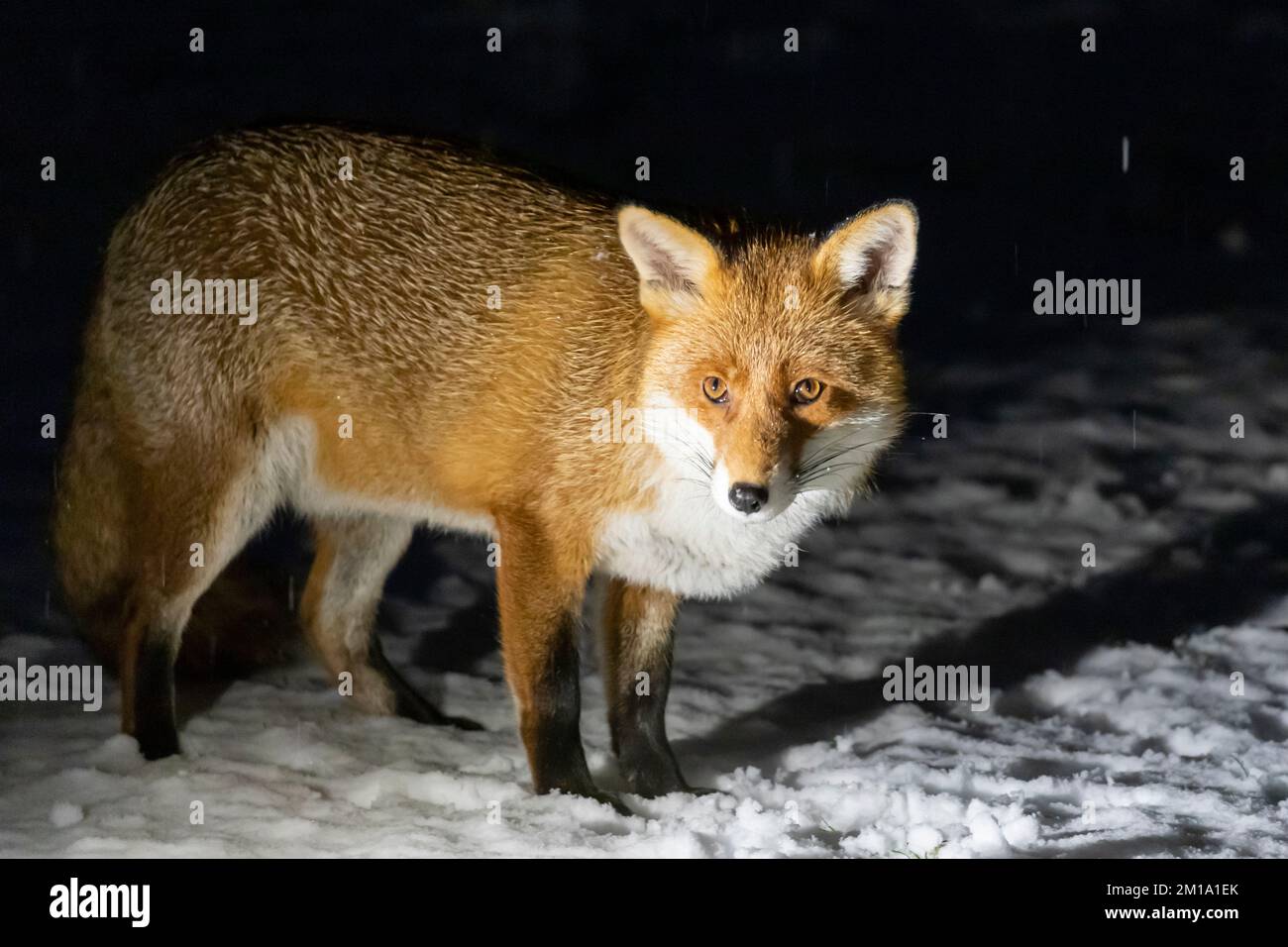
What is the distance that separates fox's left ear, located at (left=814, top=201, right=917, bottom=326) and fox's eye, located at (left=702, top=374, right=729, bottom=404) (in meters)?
0.46

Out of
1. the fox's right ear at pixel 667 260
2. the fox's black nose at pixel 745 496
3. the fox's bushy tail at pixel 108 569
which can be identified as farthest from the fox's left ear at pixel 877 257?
the fox's bushy tail at pixel 108 569

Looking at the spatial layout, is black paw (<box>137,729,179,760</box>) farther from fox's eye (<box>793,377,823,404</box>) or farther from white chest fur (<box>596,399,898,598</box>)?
fox's eye (<box>793,377,823,404</box>)

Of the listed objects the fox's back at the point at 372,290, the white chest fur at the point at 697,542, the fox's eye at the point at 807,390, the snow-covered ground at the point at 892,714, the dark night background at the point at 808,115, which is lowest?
the snow-covered ground at the point at 892,714

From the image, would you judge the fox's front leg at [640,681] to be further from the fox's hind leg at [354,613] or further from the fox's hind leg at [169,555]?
the fox's hind leg at [169,555]

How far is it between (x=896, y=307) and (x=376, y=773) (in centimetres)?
209

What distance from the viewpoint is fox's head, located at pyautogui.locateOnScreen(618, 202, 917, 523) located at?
3688mm

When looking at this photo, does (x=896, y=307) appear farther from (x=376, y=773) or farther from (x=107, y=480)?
(x=107, y=480)

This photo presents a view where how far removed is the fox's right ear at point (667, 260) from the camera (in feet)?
12.4

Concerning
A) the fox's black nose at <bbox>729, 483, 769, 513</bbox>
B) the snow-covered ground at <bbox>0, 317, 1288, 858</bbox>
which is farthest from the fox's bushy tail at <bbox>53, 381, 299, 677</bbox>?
the fox's black nose at <bbox>729, 483, 769, 513</bbox>

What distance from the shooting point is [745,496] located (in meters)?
3.43

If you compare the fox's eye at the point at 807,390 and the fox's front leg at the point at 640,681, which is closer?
the fox's eye at the point at 807,390

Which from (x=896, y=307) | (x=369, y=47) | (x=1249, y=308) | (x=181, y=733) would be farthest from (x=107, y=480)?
(x=1249, y=308)

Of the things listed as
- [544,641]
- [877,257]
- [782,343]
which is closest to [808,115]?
[877,257]

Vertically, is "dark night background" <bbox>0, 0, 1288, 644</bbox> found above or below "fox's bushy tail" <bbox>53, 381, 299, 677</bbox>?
above
